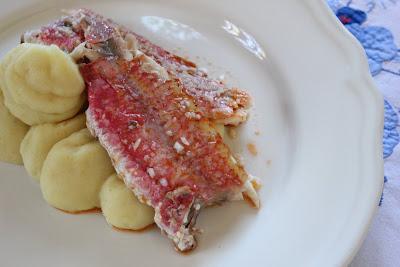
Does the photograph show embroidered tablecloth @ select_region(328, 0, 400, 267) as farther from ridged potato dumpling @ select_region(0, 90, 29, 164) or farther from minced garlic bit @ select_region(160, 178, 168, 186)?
ridged potato dumpling @ select_region(0, 90, 29, 164)

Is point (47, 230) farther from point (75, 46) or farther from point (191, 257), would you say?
point (75, 46)

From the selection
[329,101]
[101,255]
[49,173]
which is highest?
[329,101]

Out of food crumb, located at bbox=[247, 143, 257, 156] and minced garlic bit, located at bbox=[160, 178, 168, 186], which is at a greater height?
minced garlic bit, located at bbox=[160, 178, 168, 186]

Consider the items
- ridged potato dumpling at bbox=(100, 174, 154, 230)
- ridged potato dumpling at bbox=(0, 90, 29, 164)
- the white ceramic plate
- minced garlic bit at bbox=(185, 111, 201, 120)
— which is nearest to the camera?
the white ceramic plate

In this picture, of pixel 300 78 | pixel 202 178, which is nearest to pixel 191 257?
pixel 202 178

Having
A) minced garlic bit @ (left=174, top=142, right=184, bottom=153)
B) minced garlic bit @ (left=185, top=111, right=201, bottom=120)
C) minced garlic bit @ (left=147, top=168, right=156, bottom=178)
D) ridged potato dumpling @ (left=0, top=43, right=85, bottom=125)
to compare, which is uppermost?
ridged potato dumpling @ (left=0, top=43, right=85, bottom=125)

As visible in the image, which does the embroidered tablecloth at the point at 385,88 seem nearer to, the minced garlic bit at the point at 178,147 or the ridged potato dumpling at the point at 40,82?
the minced garlic bit at the point at 178,147

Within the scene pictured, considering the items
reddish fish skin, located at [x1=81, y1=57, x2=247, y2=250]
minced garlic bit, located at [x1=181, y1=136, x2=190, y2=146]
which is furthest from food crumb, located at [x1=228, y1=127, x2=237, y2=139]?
minced garlic bit, located at [x1=181, y1=136, x2=190, y2=146]
